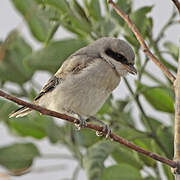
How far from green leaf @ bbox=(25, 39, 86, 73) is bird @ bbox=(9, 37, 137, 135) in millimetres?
79

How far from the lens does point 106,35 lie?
38.8 inches

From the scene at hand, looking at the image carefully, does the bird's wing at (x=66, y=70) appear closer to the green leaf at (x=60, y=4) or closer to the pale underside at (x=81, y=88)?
the pale underside at (x=81, y=88)

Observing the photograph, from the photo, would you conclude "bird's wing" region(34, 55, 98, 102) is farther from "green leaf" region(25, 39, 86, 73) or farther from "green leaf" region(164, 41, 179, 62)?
"green leaf" region(164, 41, 179, 62)

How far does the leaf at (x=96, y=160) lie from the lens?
30.9 inches

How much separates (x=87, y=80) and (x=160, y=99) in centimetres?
20

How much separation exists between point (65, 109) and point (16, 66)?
18 centimetres

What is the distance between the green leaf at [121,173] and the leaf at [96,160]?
67 mm

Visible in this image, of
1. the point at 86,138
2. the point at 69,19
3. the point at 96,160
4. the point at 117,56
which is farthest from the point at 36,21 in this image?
the point at 96,160

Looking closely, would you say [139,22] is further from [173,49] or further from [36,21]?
[36,21]

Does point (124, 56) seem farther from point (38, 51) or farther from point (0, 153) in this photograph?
point (0, 153)

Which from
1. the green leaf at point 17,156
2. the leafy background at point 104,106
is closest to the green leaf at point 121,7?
the leafy background at point 104,106

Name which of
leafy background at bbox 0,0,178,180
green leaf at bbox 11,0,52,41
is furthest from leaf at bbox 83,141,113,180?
green leaf at bbox 11,0,52,41

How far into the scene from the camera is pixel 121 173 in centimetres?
93

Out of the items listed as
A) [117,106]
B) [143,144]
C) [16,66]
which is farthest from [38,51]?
[143,144]
